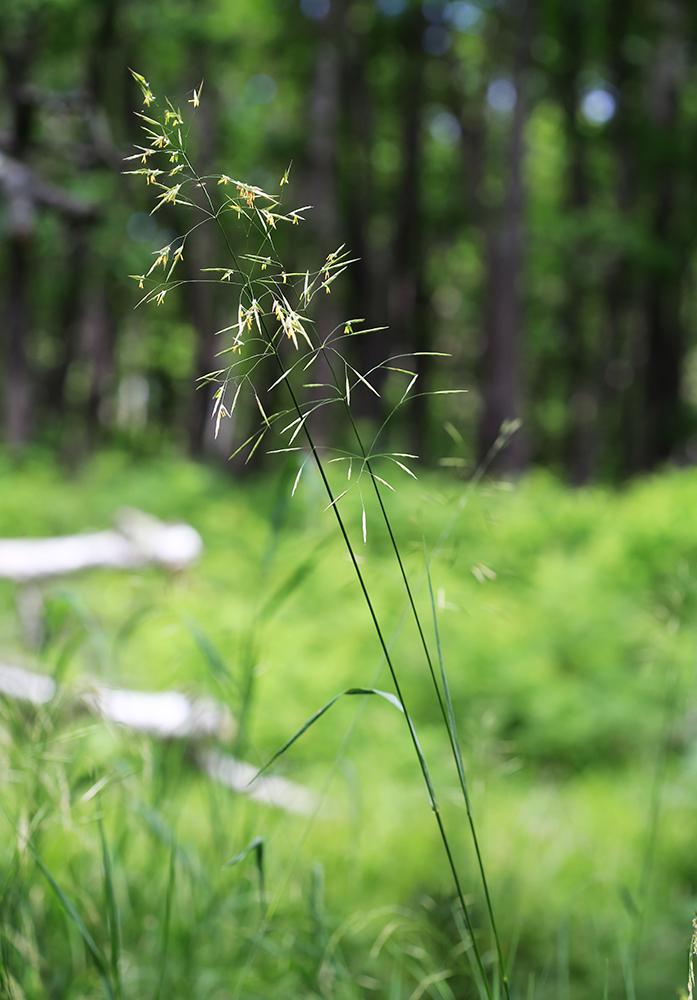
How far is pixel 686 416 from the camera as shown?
13961mm

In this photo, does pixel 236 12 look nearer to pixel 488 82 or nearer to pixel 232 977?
pixel 488 82

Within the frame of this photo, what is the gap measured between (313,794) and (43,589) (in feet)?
9.71

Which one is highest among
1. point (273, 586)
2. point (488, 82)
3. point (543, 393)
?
point (488, 82)

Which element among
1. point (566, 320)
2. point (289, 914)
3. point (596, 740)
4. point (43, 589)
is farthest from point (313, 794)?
point (566, 320)

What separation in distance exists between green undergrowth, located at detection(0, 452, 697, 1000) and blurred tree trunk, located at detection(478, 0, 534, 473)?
384cm

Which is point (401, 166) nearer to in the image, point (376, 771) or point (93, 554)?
point (93, 554)

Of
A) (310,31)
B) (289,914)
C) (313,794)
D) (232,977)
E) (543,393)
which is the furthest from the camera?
(543,393)

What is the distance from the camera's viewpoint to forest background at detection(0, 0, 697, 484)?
34.6ft

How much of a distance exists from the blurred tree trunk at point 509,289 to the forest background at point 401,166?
30 millimetres

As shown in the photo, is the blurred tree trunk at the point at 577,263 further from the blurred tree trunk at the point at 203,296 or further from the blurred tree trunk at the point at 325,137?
the blurred tree trunk at the point at 203,296

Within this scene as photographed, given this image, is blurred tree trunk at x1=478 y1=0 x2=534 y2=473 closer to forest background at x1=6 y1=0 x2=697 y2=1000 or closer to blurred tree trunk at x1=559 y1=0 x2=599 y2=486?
forest background at x1=6 y1=0 x2=697 y2=1000

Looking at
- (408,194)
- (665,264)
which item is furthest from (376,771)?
(408,194)

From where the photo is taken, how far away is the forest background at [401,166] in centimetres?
1053

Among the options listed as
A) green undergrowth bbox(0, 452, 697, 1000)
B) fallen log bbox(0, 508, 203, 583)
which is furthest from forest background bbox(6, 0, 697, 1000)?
fallen log bbox(0, 508, 203, 583)
